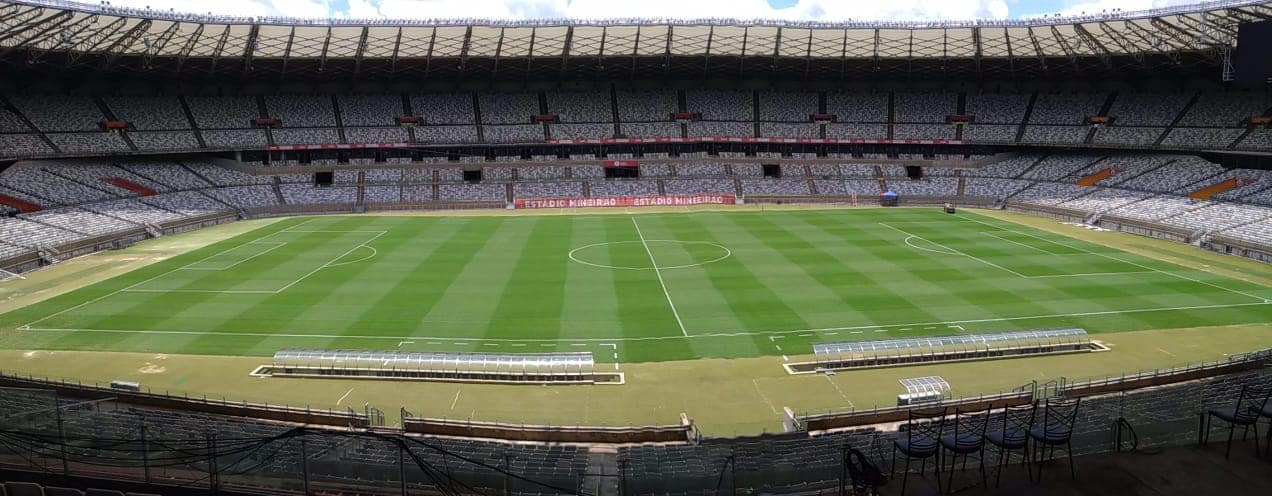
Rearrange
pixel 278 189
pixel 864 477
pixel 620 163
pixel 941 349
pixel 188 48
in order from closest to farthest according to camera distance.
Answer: pixel 864 477 < pixel 941 349 < pixel 188 48 < pixel 278 189 < pixel 620 163

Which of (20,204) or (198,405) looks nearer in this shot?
(198,405)

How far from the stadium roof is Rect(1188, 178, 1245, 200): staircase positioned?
1222 cm

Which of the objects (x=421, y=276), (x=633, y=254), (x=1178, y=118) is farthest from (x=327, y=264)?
(x=1178, y=118)

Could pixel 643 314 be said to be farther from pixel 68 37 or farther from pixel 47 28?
pixel 68 37

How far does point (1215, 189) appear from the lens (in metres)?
70.2

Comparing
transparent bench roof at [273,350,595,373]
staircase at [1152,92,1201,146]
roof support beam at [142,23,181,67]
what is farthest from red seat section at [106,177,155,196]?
staircase at [1152,92,1201,146]

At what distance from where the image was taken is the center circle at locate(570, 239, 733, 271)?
49703mm

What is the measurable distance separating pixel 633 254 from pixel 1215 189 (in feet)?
183

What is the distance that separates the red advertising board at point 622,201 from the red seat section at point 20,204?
1661 inches

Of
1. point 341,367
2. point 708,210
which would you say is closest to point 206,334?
point 341,367

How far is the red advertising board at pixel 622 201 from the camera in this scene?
84.9 meters

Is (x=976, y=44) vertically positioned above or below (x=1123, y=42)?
above

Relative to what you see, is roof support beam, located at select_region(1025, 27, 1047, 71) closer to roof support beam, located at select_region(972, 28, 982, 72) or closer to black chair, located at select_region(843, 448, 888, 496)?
roof support beam, located at select_region(972, 28, 982, 72)

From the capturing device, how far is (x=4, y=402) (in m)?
19.2
